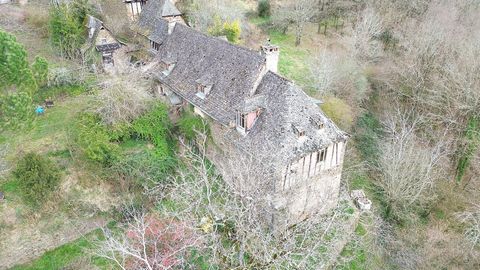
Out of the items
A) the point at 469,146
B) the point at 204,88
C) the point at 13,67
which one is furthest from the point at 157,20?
the point at 469,146

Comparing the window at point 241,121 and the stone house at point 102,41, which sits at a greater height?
the stone house at point 102,41

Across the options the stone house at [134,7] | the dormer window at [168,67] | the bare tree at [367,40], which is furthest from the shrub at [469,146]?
the stone house at [134,7]

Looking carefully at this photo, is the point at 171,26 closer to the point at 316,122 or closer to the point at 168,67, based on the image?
the point at 168,67

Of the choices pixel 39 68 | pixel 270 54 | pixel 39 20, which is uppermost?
pixel 270 54

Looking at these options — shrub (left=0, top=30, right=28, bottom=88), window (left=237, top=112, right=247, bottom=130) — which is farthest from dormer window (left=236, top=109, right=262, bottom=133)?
shrub (left=0, top=30, right=28, bottom=88)

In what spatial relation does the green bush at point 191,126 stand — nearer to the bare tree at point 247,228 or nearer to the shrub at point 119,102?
the bare tree at point 247,228
